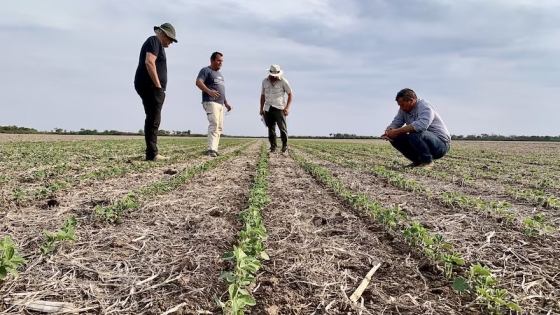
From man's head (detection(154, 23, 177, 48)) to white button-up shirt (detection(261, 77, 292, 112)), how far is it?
3238mm

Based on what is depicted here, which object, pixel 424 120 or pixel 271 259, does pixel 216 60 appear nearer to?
pixel 424 120

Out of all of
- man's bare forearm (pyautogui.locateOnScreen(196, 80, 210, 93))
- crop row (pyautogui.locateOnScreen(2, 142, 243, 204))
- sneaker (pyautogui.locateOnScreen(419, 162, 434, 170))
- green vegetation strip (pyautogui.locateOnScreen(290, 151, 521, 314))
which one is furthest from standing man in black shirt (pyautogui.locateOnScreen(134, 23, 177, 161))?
sneaker (pyautogui.locateOnScreen(419, 162, 434, 170))

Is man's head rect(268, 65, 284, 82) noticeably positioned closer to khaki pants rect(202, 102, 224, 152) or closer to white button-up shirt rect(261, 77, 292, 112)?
white button-up shirt rect(261, 77, 292, 112)

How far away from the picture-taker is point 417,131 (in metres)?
7.52

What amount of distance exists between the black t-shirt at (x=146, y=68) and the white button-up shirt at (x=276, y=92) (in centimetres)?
324

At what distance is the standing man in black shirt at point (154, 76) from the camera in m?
7.27

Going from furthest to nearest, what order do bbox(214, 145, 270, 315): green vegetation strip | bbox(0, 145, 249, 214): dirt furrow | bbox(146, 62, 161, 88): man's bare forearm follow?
bbox(146, 62, 161, 88): man's bare forearm → bbox(0, 145, 249, 214): dirt furrow → bbox(214, 145, 270, 315): green vegetation strip

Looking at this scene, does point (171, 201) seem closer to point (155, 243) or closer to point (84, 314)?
point (155, 243)

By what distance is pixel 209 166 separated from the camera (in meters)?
7.39

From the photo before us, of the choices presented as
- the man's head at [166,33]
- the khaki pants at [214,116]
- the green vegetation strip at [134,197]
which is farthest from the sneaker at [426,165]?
the man's head at [166,33]

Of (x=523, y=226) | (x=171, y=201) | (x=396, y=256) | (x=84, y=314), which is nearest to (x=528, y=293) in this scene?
(x=396, y=256)

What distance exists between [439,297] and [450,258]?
0.39m

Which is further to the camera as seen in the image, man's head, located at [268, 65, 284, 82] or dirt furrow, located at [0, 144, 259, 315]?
man's head, located at [268, 65, 284, 82]

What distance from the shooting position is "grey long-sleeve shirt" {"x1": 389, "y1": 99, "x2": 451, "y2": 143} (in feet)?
24.4
